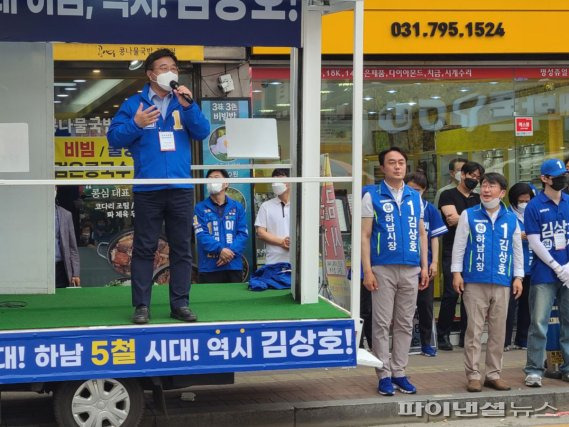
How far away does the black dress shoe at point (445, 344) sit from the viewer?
10.4 metres

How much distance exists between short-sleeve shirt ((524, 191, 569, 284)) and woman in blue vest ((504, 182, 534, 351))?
1334mm

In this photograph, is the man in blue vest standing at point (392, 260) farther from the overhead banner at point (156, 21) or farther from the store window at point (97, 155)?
the store window at point (97, 155)

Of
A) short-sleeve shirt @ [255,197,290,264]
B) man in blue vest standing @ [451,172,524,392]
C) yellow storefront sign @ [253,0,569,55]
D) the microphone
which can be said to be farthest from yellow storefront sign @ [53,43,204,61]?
man in blue vest standing @ [451,172,524,392]

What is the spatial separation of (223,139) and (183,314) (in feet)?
15.1

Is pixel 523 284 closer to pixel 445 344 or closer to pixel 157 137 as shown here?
pixel 445 344

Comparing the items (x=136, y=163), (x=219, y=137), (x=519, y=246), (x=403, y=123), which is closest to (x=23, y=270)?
(x=136, y=163)

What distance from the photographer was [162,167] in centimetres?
673

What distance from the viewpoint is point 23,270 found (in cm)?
805

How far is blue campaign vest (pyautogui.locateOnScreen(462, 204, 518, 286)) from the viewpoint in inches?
315

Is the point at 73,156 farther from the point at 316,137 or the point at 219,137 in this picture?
the point at 316,137

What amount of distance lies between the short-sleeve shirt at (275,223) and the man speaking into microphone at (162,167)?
2.53 meters

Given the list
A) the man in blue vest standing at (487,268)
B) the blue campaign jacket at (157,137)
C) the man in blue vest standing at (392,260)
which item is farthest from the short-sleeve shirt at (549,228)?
the blue campaign jacket at (157,137)

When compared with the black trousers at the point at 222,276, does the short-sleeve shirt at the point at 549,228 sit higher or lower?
higher

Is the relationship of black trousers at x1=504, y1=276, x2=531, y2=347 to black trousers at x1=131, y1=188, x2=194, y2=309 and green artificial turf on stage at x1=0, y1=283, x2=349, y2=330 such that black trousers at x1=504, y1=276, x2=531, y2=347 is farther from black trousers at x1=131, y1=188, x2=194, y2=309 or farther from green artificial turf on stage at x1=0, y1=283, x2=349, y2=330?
black trousers at x1=131, y1=188, x2=194, y2=309
